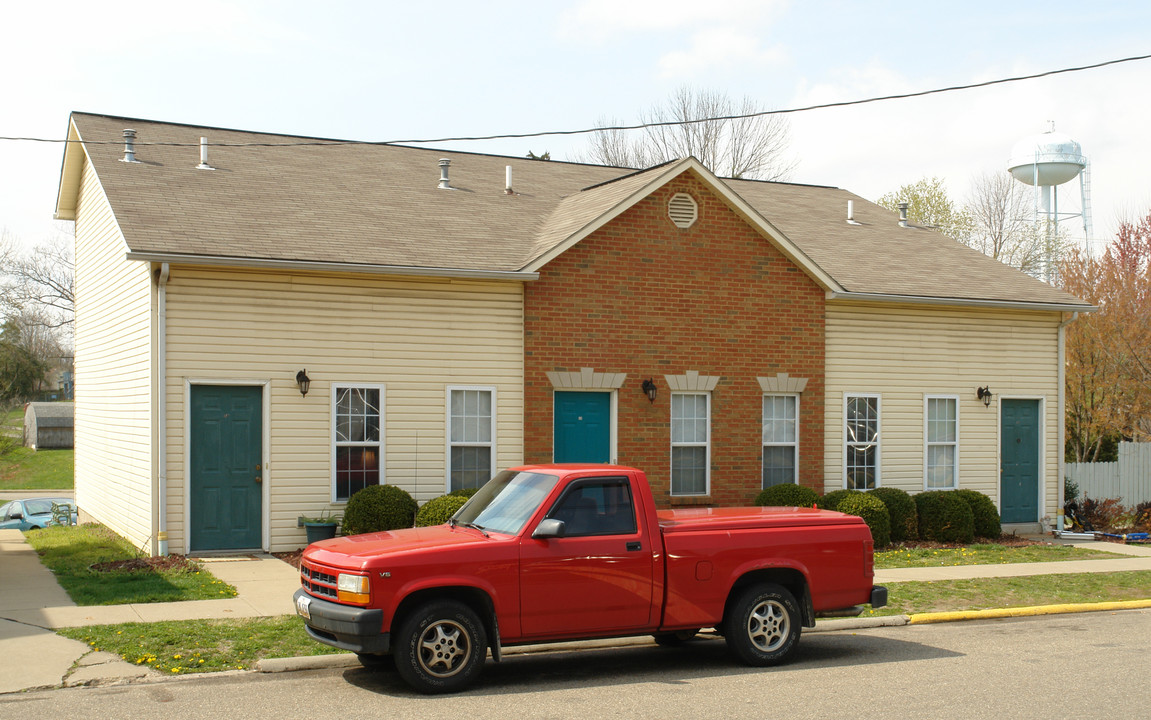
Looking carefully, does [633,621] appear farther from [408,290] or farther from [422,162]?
[422,162]

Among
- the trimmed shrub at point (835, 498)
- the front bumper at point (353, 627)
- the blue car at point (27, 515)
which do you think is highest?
the front bumper at point (353, 627)

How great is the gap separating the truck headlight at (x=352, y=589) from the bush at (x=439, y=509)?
600 cm

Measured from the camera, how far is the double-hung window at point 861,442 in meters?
17.9

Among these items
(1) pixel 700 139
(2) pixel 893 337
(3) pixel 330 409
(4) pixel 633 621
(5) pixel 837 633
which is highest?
(1) pixel 700 139

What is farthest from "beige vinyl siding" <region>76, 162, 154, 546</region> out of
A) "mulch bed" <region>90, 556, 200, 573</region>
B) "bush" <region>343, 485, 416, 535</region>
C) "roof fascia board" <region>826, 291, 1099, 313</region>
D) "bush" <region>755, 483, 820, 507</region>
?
"roof fascia board" <region>826, 291, 1099, 313</region>

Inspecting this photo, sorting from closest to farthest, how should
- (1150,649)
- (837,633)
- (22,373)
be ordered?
(1150,649) → (837,633) → (22,373)

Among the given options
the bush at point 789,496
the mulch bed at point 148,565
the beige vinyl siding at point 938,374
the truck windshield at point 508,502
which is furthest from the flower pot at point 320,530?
the beige vinyl siding at point 938,374

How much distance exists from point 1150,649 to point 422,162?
1495 cm

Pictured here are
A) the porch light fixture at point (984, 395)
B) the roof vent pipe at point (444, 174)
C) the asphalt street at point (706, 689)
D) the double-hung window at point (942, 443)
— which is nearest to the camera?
the asphalt street at point (706, 689)

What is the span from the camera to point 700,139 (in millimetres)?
A: 41062

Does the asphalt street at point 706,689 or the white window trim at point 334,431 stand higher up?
the white window trim at point 334,431

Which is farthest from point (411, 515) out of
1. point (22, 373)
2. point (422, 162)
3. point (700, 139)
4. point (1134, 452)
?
Answer: point (22, 373)

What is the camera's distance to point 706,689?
8.03m

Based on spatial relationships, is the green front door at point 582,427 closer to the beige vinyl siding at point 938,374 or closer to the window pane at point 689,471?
the window pane at point 689,471
